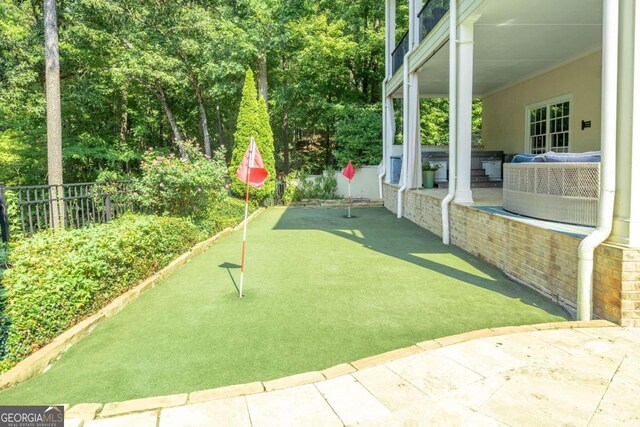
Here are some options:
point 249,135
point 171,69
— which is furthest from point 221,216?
point 171,69

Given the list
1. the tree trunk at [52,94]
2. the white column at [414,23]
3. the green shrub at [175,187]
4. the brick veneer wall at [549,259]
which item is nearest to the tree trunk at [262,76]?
the tree trunk at [52,94]

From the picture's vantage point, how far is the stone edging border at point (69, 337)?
9.73ft

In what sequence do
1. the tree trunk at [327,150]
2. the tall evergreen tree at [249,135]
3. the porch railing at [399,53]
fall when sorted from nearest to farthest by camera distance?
1. the porch railing at [399,53]
2. the tall evergreen tree at [249,135]
3. the tree trunk at [327,150]

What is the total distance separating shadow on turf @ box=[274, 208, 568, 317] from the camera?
514 cm

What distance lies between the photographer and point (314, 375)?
2828 millimetres

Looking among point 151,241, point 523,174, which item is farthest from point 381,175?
point 151,241

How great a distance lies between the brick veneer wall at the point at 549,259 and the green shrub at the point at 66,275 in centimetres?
486

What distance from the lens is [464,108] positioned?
7.16 meters

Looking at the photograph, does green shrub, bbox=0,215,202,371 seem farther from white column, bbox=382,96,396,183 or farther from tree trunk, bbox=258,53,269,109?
tree trunk, bbox=258,53,269,109

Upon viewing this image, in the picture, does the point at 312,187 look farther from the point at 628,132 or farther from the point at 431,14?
the point at 628,132

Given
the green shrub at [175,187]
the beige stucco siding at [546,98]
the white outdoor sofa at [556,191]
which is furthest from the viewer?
the beige stucco siding at [546,98]

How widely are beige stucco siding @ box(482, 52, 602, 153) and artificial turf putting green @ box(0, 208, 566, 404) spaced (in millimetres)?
5333

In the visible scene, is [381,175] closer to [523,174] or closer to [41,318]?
[523,174]

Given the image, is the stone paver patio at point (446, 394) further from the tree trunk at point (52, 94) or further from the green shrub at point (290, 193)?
the green shrub at point (290, 193)
